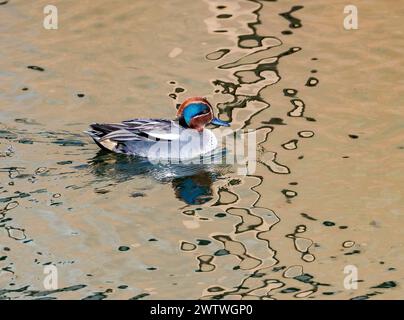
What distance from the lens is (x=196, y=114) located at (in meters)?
13.1

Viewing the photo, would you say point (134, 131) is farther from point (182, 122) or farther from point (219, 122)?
point (219, 122)

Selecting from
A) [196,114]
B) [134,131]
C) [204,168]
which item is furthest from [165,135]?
[204,168]

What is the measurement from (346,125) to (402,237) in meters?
2.54

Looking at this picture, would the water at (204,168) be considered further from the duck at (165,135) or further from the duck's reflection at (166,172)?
the duck at (165,135)

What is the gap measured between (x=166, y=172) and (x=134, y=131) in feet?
2.01

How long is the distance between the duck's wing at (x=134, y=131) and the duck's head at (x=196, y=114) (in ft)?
0.90

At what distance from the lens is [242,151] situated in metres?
12.8

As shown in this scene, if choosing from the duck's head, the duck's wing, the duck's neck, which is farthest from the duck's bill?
the duck's wing

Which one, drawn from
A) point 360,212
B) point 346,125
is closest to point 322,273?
point 360,212

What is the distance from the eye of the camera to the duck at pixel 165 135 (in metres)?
12.7

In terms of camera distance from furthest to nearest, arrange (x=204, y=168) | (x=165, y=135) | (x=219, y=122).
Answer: (x=219, y=122) < (x=165, y=135) < (x=204, y=168)
